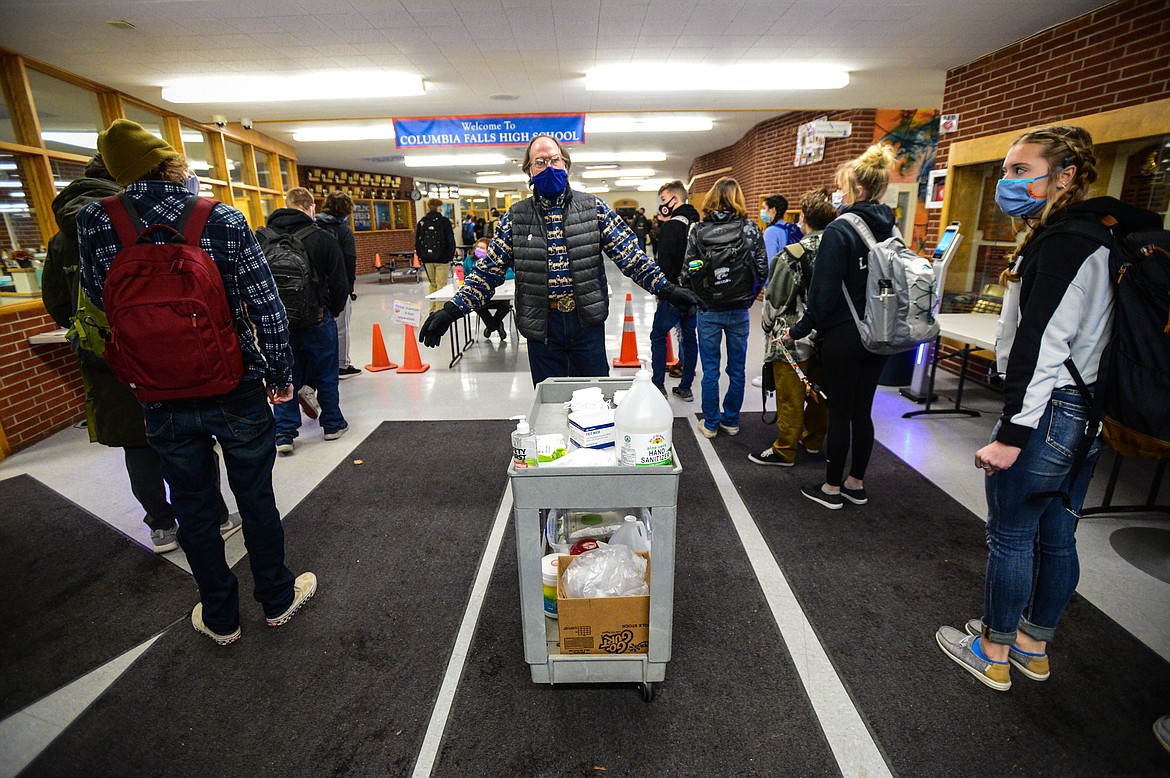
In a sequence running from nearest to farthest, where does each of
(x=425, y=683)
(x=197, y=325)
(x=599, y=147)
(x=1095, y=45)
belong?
(x=197, y=325) < (x=425, y=683) < (x=1095, y=45) < (x=599, y=147)

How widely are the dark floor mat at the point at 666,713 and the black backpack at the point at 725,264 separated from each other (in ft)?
6.57

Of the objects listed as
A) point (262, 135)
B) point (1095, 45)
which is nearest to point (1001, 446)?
point (1095, 45)

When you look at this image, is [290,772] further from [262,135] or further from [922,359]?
[262,135]

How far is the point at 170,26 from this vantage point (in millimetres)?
4297

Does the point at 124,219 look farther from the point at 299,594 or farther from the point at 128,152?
the point at 299,594

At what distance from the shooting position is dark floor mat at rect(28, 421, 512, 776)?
65.7 inches

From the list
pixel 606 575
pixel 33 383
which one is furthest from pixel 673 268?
pixel 33 383

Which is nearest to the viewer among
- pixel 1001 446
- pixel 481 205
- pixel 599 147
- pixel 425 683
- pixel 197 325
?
pixel 1001 446

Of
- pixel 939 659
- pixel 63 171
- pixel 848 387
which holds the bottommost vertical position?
pixel 939 659

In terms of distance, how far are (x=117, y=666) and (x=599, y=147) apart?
12509mm

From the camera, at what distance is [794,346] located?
3164 mm

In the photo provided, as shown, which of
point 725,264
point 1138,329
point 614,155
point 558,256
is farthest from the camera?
point 614,155

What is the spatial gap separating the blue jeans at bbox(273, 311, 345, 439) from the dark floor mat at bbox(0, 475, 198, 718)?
1143 millimetres

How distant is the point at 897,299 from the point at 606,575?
66.9 inches
